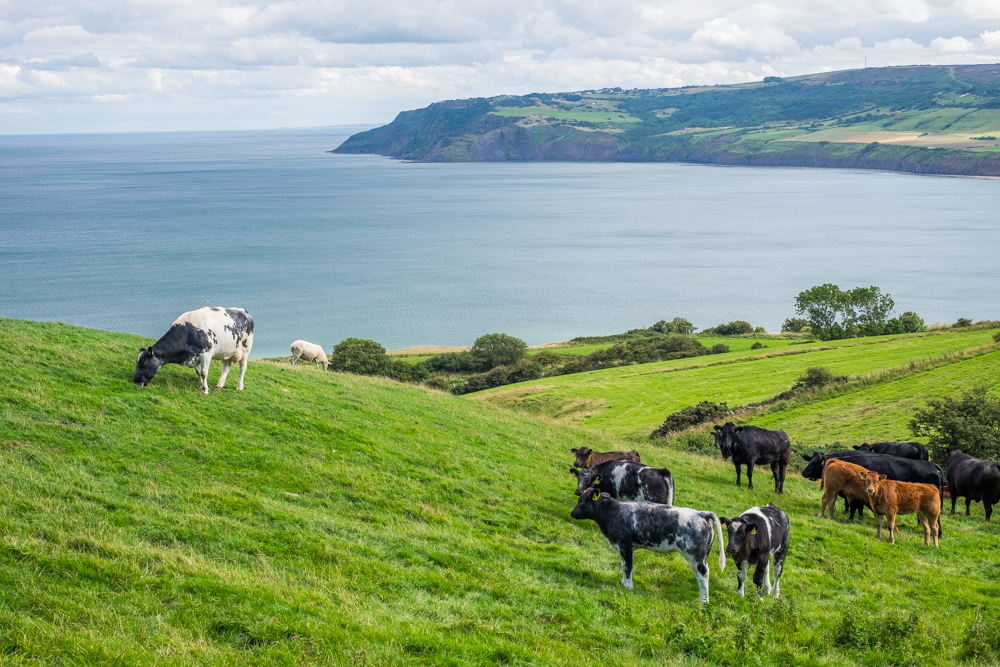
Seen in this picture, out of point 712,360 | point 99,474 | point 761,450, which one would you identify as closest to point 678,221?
point 712,360

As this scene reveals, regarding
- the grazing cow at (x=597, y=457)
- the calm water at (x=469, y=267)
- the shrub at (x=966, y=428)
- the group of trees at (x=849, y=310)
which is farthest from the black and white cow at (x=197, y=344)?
the group of trees at (x=849, y=310)

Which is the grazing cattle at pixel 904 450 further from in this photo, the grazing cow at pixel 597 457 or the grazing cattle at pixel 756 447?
the grazing cow at pixel 597 457

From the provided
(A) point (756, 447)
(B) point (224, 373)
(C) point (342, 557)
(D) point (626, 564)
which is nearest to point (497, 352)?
(A) point (756, 447)

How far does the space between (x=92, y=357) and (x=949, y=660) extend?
18.0m

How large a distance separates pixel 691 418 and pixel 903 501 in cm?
2350

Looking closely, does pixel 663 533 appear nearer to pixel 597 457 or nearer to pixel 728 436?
pixel 597 457

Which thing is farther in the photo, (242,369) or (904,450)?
(904,450)

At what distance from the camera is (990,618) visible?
11.8 metres

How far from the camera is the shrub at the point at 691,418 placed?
125ft

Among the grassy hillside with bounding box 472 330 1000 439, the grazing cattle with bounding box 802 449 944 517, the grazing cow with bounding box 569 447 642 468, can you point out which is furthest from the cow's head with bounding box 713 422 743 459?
the grassy hillside with bounding box 472 330 1000 439

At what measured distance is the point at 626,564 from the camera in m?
11.6

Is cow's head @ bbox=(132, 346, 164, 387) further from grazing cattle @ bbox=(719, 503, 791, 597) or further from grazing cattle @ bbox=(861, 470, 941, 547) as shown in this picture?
grazing cattle @ bbox=(861, 470, 941, 547)

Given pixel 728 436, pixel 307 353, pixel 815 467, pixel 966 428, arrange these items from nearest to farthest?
pixel 728 436
pixel 815 467
pixel 966 428
pixel 307 353

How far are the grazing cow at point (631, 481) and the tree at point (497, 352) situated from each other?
49252mm
